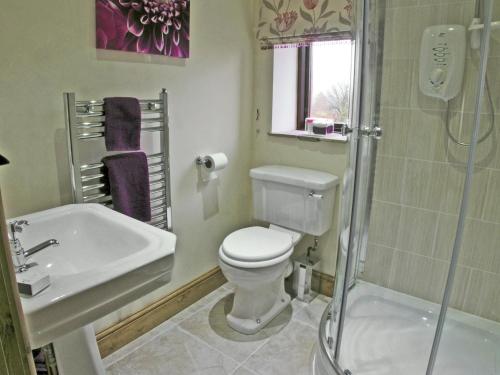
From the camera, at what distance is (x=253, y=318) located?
215 centimetres

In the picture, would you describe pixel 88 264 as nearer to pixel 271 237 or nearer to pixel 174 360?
pixel 174 360

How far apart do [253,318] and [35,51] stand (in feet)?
5.39

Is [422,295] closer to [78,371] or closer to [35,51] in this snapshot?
[78,371]

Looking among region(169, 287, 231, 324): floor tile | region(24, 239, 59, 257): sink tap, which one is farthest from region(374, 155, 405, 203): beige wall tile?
region(24, 239, 59, 257): sink tap

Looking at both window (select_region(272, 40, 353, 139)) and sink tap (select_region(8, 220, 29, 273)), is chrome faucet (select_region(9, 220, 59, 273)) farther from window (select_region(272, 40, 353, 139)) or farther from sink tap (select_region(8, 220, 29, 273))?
window (select_region(272, 40, 353, 139))

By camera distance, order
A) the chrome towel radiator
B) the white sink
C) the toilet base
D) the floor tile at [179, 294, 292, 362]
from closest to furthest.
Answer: the white sink < the chrome towel radiator < the floor tile at [179, 294, 292, 362] < the toilet base

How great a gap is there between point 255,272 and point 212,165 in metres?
0.64

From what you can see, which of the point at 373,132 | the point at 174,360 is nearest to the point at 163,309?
the point at 174,360

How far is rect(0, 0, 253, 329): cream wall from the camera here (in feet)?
4.70

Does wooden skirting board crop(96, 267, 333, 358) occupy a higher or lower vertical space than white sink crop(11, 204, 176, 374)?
lower

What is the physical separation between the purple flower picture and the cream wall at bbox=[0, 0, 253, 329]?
47 millimetres

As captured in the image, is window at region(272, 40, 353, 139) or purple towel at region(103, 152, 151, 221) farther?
window at region(272, 40, 353, 139)

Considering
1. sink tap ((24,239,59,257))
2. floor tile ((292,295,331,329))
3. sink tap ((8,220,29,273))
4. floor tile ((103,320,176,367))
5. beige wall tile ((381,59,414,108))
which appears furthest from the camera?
floor tile ((292,295,331,329))

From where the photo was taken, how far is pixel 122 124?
1657mm
